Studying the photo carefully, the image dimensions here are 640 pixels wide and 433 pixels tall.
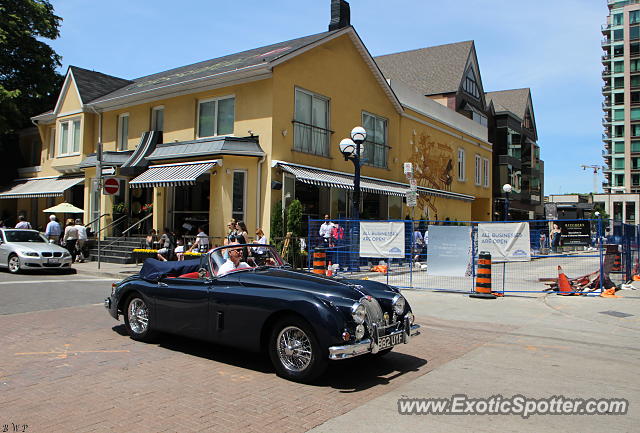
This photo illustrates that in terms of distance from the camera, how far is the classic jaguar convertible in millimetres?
5227

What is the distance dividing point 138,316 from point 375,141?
17.5 metres

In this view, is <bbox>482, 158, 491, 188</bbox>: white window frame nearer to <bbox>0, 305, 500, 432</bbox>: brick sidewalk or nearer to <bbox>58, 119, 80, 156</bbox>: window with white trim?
<bbox>58, 119, 80, 156</bbox>: window with white trim

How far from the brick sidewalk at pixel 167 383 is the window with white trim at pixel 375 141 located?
15.5 meters

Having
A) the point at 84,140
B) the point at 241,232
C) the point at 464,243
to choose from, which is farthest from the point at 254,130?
the point at 84,140

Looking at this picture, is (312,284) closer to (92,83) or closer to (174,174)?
(174,174)

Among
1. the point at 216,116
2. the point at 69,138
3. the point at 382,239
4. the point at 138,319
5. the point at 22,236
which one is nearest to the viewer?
the point at 138,319

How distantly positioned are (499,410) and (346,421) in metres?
1.48

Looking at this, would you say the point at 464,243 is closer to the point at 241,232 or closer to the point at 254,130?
the point at 241,232

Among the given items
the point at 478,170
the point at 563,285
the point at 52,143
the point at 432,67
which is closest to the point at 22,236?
the point at 52,143

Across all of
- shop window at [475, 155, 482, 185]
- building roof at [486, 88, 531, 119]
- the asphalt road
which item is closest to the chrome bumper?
the asphalt road

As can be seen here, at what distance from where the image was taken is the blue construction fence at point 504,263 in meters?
12.8

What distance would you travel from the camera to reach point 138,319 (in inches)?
281

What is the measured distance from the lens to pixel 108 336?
7.41m

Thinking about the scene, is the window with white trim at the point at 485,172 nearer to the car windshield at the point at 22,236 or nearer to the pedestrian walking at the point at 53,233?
the pedestrian walking at the point at 53,233
